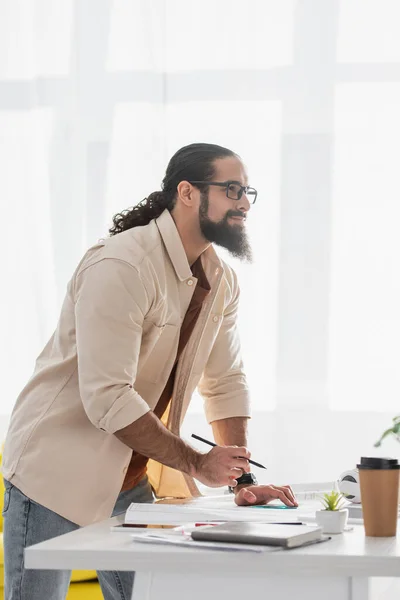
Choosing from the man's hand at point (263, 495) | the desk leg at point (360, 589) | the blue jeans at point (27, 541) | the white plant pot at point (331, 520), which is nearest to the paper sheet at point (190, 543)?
the desk leg at point (360, 589)

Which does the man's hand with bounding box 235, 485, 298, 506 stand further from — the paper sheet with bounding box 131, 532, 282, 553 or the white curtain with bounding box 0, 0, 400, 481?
the white curtain with bounding box 0, 0, 400, 481

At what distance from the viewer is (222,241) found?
2176 millimetres

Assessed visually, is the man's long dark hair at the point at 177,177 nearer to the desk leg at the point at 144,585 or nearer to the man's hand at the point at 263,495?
the man's hand at the point at 263,495

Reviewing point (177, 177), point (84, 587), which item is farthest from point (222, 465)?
point (84, 587)

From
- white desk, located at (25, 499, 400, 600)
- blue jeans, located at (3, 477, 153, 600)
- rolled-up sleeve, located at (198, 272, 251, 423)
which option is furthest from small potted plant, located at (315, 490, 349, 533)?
rolled-up sleeve, located at (198, 272, 251, 423)

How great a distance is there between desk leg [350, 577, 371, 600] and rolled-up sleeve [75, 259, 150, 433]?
0.72 meters

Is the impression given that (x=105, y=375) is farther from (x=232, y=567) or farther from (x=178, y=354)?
(x=232, y=567)

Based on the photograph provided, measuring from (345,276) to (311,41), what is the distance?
110 centimetres

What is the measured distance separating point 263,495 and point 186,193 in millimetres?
822

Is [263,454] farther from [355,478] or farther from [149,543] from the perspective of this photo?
[149,543]

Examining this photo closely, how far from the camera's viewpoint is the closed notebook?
1.21m

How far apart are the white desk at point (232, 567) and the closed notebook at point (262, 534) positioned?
0.02 meters

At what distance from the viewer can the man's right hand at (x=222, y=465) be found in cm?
180

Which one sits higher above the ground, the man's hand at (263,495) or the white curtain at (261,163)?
the white curtain at (261,163)
